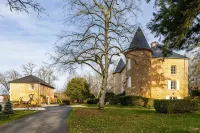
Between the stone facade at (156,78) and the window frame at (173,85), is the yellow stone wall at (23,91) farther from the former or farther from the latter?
the window frame at (173,85)

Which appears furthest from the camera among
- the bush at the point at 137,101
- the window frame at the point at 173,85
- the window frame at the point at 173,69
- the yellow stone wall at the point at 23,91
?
the yellow stone wall at the point at 23,91

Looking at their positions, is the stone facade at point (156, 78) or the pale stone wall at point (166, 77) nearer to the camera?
the stone facade at point (156, 78)

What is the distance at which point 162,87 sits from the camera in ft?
109

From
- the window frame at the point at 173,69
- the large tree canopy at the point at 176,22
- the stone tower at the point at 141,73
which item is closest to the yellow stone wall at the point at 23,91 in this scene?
the stone tower at the point at 141,73

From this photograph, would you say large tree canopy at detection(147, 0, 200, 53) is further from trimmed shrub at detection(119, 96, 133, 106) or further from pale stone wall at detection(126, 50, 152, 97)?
pale stone wall at detection(126, 50, 152, 97)

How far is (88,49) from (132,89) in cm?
1339

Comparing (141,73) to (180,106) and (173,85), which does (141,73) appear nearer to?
(173,85)

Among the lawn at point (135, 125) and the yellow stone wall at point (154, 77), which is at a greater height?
the yellow stone wall at point (154, 77)

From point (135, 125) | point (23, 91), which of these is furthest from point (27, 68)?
point (135, 125)

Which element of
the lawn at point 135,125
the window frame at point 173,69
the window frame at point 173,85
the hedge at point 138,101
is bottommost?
the hedge at point 138,101

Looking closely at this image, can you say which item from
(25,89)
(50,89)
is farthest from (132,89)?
(50,89)

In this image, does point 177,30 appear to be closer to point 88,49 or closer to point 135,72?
point 88,49

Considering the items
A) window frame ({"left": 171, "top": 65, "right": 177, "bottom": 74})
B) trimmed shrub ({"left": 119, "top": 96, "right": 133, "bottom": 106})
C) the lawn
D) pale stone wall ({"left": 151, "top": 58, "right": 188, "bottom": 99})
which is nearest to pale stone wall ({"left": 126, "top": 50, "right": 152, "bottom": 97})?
pale stone wall ({"left": 151, "top": 58, "right": 188, "bottom": 99})

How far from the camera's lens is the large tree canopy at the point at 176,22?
10.4 meters
